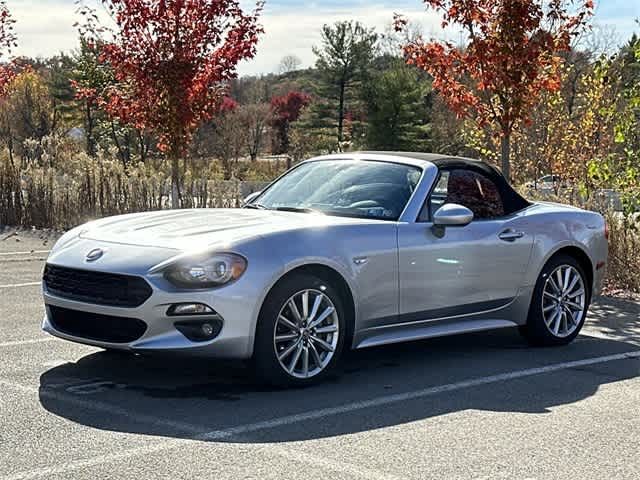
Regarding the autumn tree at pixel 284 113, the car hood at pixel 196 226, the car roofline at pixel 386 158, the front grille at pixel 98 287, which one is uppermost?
the autumn tree at pixel 284 113

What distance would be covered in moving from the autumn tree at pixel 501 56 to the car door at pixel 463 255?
5.47 metres

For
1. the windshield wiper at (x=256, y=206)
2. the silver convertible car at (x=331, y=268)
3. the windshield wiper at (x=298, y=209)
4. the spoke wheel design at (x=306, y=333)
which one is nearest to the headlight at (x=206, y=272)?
the silver convertible car at (x=331, y=268)

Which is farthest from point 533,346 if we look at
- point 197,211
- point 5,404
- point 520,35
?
point 520,35

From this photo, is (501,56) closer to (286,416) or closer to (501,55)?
(501,55)

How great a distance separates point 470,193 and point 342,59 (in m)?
60.3

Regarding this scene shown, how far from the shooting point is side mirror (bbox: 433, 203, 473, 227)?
740cm

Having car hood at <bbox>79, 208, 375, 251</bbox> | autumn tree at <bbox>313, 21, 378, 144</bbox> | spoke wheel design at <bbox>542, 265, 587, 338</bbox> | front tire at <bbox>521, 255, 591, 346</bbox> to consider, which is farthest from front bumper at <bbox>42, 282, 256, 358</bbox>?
autumn tree at <bbox>313, 21, 378, 144</bbox>

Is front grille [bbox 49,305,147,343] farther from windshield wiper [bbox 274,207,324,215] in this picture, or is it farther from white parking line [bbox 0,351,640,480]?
windshield wiper [bbox 274,207,324,215]

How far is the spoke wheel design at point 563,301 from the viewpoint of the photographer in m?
8.43

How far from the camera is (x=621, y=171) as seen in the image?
12352 mm

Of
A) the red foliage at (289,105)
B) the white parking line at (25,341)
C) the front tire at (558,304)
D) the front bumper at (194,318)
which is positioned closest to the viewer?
the front bumper at (194,318)

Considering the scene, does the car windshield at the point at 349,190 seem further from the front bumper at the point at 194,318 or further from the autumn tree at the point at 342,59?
the autumn tree at the point at 342,59

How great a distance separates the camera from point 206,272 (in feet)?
20.6

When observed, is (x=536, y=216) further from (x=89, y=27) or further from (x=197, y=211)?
(x=89, y=27)
